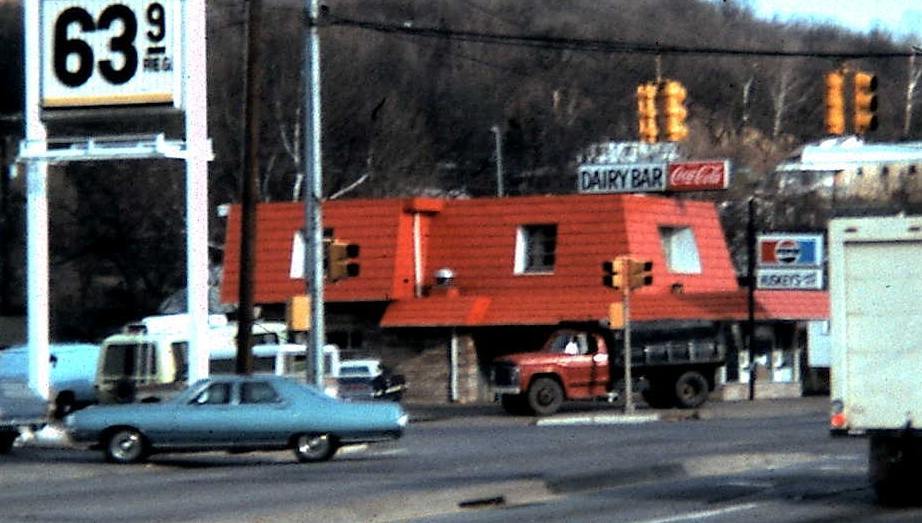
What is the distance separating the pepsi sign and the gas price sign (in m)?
22.1

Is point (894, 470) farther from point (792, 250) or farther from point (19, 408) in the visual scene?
point (792, 250)

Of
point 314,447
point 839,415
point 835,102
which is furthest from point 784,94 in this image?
point 839,415

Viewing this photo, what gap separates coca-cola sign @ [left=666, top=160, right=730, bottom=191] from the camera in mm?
53781

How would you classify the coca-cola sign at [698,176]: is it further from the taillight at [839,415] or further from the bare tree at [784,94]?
the bare tree at [784,94]

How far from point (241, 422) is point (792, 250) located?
83.5 ft

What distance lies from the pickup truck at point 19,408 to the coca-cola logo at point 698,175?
2682 cm

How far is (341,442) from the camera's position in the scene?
90.6 feet

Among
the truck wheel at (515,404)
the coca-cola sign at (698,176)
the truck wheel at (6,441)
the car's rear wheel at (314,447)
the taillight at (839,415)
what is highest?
the coca-cola sign at (698,176)

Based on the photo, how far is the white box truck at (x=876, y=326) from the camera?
18234 millimetres

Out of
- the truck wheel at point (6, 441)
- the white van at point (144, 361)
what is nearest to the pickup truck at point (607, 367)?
the white van at point (144, 361)

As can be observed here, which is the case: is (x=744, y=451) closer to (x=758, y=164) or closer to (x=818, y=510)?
(x=818, y=510)

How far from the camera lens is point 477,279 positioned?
5216cm

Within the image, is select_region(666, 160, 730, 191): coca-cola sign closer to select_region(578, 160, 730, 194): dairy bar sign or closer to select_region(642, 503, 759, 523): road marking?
select_region(578, 160, 730, 194): dairy bar sign

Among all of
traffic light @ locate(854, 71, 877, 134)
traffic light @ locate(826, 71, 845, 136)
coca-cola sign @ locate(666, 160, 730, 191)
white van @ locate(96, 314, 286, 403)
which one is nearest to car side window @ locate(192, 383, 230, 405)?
traffic light @ locate(826, 71, 845, 136)
